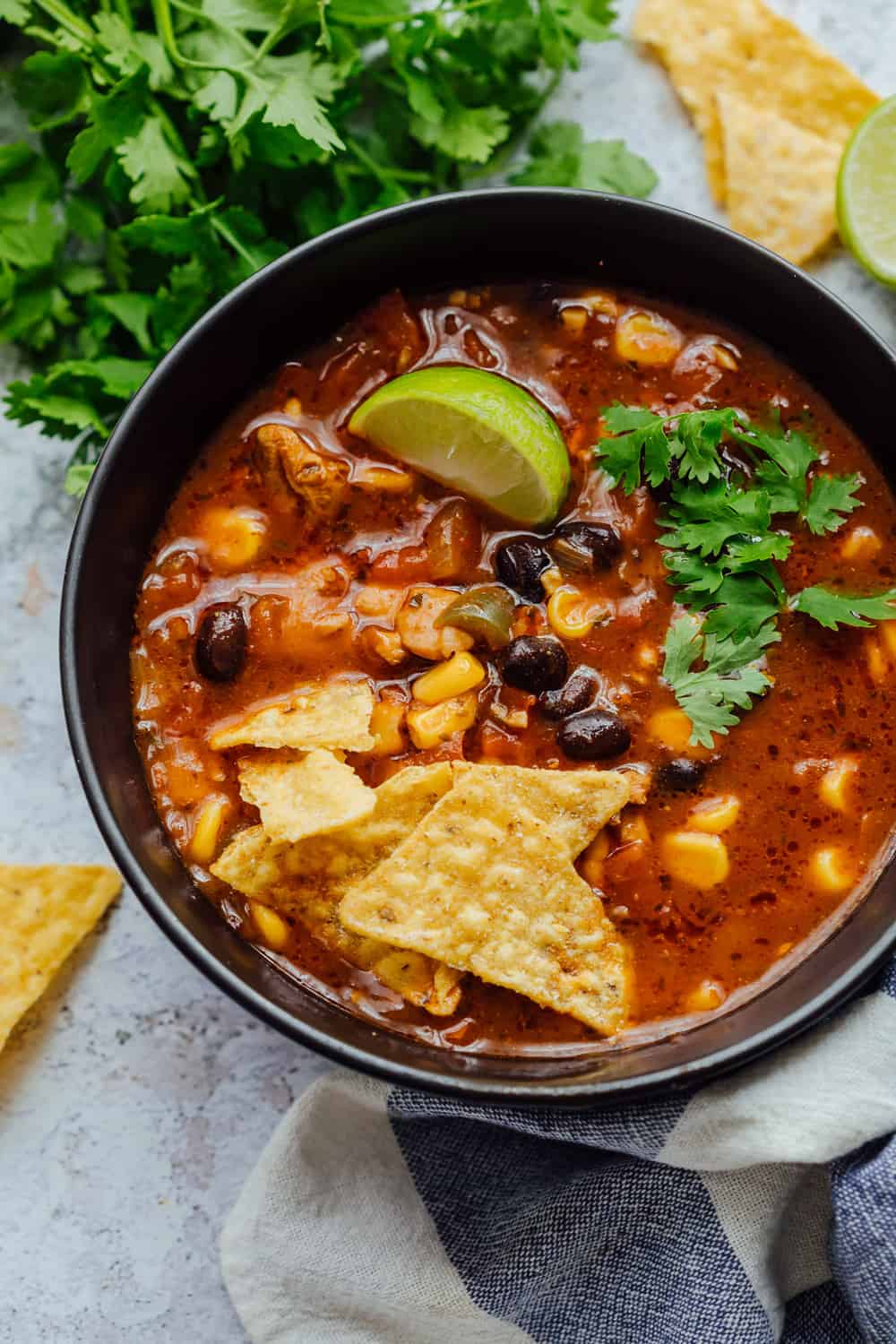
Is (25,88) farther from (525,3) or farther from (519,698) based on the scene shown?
(519,698)

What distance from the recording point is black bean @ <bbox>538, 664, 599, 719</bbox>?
3404 millimetres

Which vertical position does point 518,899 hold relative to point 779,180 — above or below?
below

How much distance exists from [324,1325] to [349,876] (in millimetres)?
1386

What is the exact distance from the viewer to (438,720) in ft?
11.1

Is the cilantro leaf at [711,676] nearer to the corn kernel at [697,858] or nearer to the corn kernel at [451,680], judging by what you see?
the corn kernel at [697,858]

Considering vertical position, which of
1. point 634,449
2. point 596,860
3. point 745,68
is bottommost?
point 596,860

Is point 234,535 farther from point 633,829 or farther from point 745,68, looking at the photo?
point 745,68

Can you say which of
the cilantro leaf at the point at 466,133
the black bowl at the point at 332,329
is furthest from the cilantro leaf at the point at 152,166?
the cilantro leaf at the point at 466,133

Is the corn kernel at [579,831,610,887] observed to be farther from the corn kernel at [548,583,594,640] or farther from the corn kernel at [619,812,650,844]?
the corn kernel at [548,583,594,640]

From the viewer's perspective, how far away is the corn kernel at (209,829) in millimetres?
3479

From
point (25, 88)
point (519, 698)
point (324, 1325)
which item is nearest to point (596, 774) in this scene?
point (519, 698)

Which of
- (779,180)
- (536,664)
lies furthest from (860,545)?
(779,180)

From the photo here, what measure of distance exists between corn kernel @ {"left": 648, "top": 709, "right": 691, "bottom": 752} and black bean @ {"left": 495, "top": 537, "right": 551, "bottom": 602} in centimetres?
A: 43

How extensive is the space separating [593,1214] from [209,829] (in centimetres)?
152
